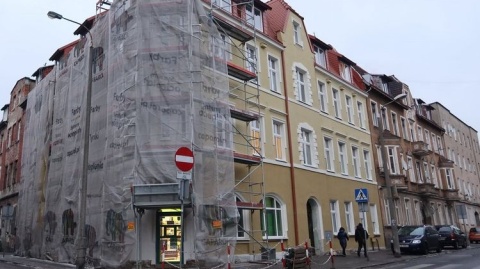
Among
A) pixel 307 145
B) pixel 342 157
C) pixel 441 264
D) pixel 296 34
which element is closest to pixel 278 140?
pixel 307 145

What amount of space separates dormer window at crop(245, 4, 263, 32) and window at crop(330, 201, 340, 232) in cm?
1109

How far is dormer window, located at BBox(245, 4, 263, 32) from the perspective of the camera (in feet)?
73.9

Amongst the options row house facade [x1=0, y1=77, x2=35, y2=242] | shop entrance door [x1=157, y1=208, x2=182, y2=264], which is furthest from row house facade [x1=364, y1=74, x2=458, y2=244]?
row house facade [x1=0, y1=77, x2=35, y2=242]

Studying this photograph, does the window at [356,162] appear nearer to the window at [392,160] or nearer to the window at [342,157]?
the window at [342,157]

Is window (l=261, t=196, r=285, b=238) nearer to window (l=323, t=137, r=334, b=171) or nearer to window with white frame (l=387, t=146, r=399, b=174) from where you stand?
window (l=323, t=137, r=334, b=171)

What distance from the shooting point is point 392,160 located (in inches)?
1372

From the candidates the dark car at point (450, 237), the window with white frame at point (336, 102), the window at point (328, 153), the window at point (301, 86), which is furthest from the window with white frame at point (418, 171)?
the window at point (301, 86)

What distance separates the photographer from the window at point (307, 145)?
24.1 meters

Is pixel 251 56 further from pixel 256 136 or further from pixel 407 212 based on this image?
pixel 407 212

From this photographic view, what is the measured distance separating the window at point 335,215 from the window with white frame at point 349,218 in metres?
1.20

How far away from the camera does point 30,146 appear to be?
25.1 metres

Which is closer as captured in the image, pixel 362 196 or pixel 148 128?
pixel 148 128

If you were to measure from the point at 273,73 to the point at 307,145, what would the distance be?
4607mm

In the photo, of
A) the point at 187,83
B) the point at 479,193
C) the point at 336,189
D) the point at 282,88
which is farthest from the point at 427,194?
the point at 187,83
